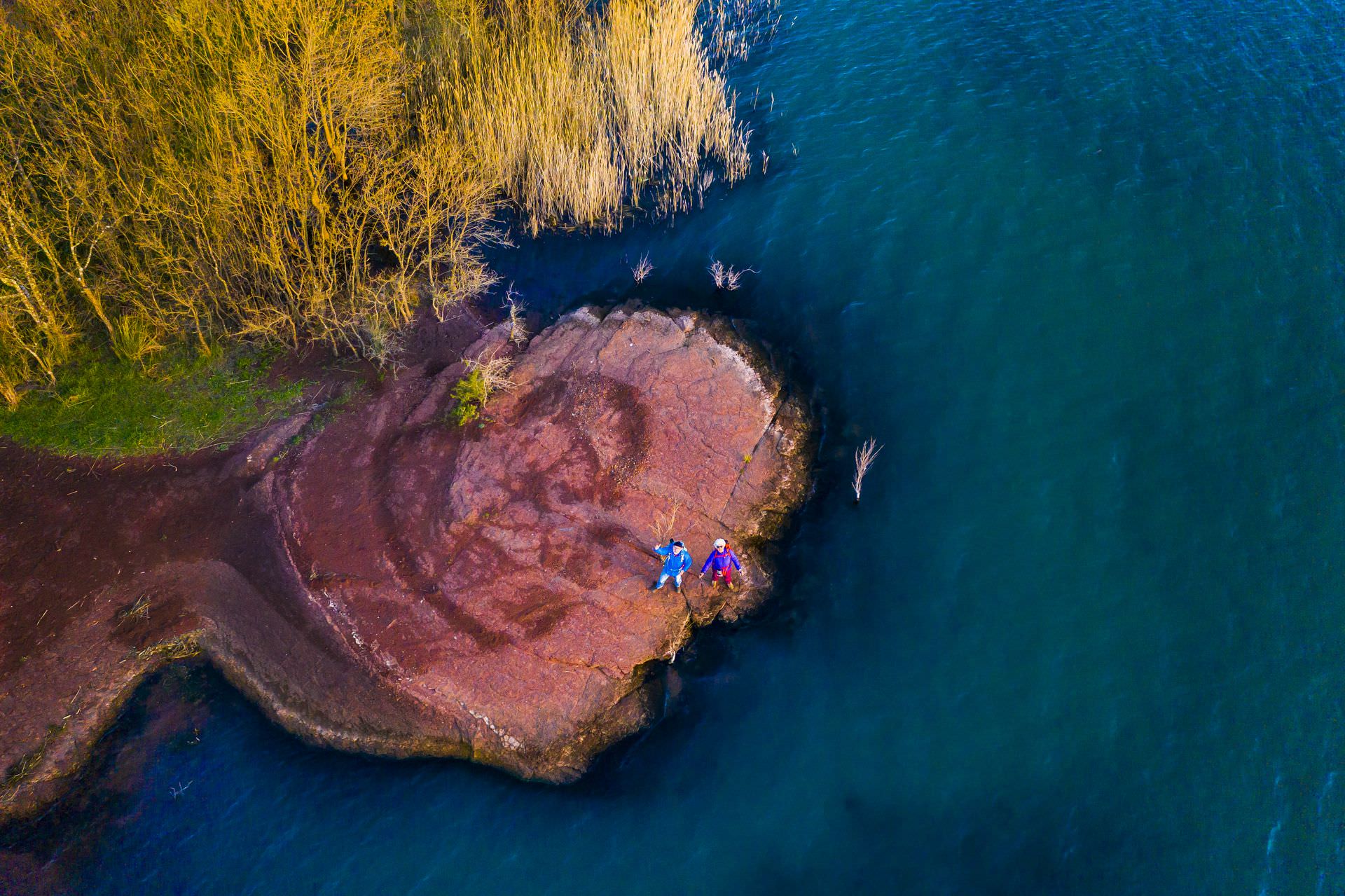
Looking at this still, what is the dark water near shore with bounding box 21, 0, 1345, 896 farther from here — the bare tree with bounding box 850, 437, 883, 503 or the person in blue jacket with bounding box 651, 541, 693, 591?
the person in blue jacket with bounding box 651, 541, 693, 591

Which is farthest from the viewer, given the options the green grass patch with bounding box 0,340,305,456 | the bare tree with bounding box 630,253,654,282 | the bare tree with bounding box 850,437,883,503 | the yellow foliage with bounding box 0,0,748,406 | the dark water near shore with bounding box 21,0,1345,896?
the bare tree with bounding box 630,253,654,282

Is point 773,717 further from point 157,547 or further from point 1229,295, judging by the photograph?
point 1229,295

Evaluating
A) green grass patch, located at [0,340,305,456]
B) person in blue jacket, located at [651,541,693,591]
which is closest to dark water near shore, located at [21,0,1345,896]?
person in blue jacket, located at [651,541,693,591]

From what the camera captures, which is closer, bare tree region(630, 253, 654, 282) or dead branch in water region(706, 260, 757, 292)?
dead branch in water region(706, 260, 757, 292)

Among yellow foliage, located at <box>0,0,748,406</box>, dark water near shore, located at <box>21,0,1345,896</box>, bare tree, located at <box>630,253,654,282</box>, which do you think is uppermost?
yellow foliage, located at <box>0,0,748,406</box>

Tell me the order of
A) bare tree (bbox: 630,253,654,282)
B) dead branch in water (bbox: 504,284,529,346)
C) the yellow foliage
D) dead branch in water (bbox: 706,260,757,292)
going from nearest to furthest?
the yellow foliage
dead branch in water (bbox: 504,284,529,346)
dead branch in water (bbox: 706,260,757,292)
bare tree (bbox: 630,253,654,282)

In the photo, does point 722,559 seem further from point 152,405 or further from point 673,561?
point 152,405

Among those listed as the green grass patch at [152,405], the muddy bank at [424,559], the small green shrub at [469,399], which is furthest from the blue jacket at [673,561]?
the green grass patch at [152,405]
